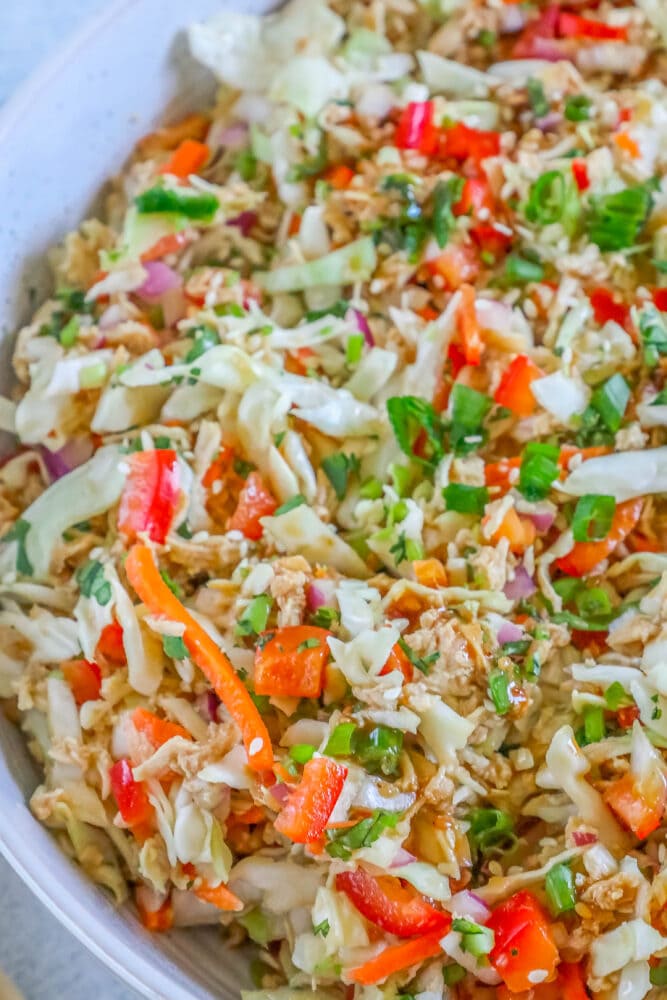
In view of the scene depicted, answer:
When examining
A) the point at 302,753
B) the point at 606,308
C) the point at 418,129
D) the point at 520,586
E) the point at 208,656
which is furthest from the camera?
the point at 418,129

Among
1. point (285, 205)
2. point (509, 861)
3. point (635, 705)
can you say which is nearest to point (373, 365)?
point (285, 205)

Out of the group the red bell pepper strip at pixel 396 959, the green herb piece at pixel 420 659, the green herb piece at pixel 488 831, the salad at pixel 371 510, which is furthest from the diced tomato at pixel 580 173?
the red bell pepper strip at pixel 396 959

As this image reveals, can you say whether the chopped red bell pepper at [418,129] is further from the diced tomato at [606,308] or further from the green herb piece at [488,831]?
the green herb piece at [488,831]

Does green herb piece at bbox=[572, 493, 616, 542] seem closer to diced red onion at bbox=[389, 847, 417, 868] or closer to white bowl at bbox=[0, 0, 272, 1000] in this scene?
diced red onion at bbox=[389, 847, 417, 868]

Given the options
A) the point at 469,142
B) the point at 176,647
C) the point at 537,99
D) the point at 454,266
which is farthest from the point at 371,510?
the point at 537,99

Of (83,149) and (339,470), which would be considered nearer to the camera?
(339,470)

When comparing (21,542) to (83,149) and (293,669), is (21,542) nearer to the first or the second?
(293,669)

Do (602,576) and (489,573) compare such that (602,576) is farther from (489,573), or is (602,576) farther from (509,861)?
(509,861)
